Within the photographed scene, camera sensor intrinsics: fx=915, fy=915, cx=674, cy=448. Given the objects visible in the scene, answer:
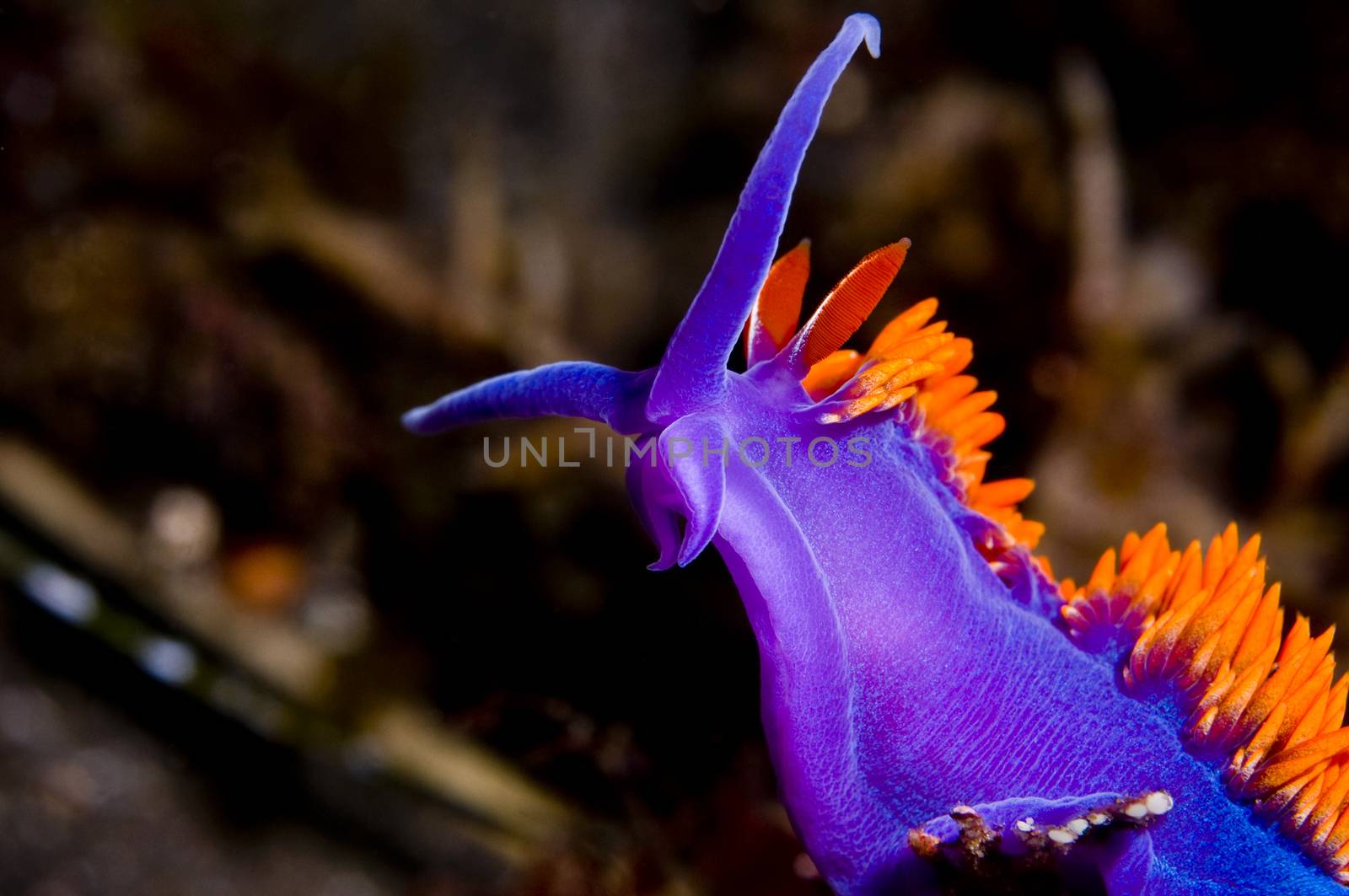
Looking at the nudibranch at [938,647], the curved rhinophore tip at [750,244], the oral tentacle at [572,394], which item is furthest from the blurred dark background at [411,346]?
the curved rhinophore tip at [750,244]

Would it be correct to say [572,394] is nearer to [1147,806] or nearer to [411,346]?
[1147,806]

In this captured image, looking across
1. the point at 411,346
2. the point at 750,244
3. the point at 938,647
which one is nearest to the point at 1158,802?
the point at 938,647

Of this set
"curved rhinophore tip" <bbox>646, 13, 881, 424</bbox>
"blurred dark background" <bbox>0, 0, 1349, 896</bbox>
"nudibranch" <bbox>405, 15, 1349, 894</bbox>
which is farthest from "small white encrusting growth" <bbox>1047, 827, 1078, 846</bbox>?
"blurred dark background" <bbox>0, 0, 1349, 896</bbox>

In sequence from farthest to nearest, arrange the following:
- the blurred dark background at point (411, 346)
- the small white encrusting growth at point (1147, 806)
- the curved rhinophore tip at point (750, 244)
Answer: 1. the blurred dark background at point (411, 346)
2. the small white encrusting growth at point (1147, 806)
3. the curved rhinophore tip at point (750, 244)

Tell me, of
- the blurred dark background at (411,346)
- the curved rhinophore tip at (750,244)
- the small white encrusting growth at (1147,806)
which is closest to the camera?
the curved rhinophore tip at (750,244)

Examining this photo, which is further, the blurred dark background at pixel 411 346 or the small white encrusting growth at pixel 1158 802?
the blurred dark background at pixel 411 346

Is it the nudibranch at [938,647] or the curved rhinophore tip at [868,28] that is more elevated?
the curved rhinophore tip at [868,28]

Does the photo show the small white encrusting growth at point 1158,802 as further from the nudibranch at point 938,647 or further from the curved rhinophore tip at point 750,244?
the curved rhinophore tip at point 750,244
